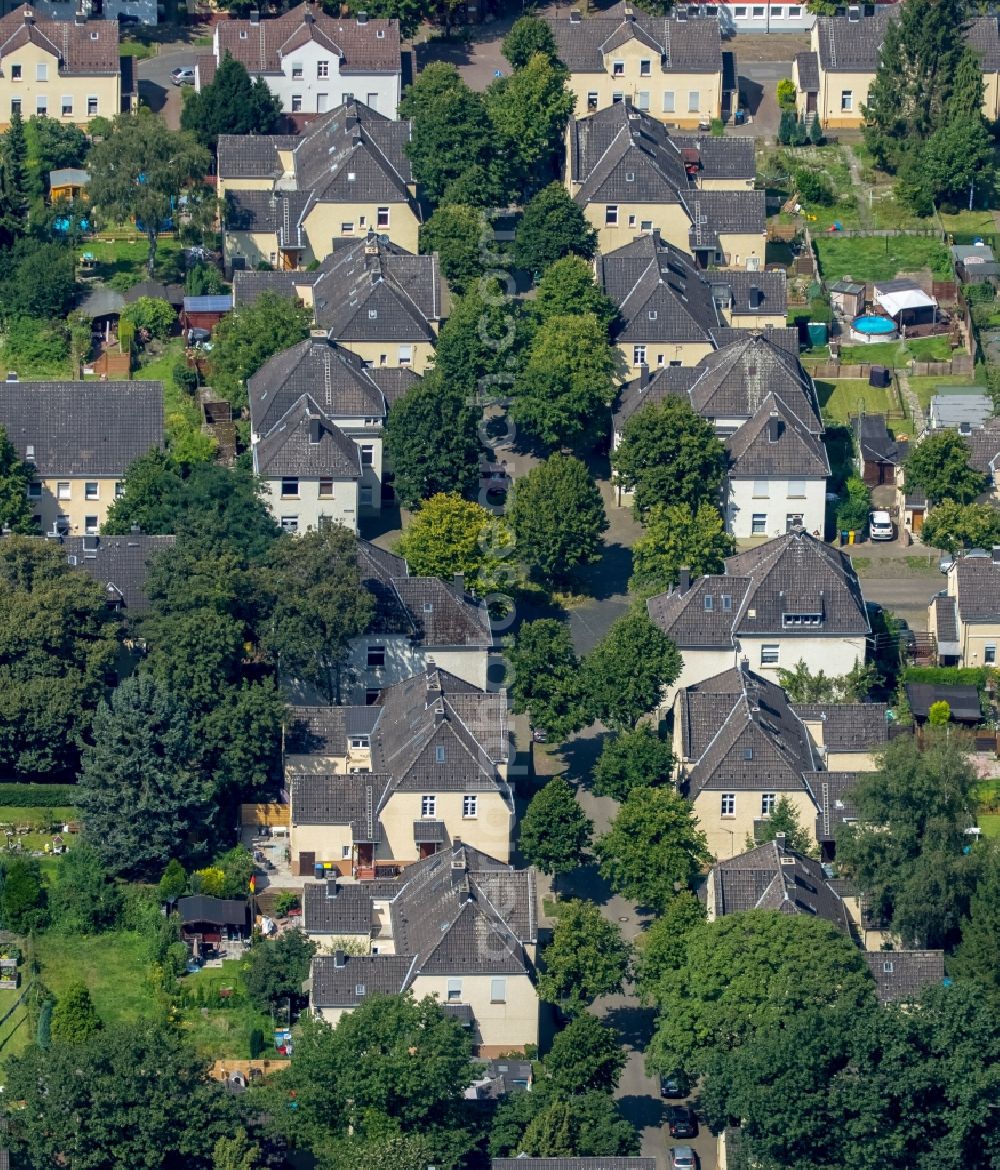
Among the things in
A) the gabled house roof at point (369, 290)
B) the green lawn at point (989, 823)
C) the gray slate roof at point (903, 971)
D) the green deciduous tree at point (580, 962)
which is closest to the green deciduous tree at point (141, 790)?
the green deciduous tree at point (580, 962)

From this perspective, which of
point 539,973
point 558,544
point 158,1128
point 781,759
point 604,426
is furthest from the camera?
point 604,426

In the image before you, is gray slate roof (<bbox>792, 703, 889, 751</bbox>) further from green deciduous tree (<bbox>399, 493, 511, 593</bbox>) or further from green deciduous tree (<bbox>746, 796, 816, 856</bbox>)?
green deciduous tree (<bbox>399, 493, 511, 593</bbox>)

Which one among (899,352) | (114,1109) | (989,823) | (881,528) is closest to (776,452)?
(881,528)

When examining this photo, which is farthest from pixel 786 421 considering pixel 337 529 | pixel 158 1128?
pixel 158 1128

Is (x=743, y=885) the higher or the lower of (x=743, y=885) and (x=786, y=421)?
the lower

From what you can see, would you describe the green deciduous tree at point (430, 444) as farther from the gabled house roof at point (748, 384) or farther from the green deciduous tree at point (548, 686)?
the green deciduous tree at point (548, 686)

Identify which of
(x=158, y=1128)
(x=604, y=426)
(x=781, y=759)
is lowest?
(x=158, y=1128)

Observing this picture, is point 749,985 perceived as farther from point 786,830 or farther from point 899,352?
point 899,352

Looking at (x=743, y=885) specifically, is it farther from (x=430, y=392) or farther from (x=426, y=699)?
(x=430, y=392)
